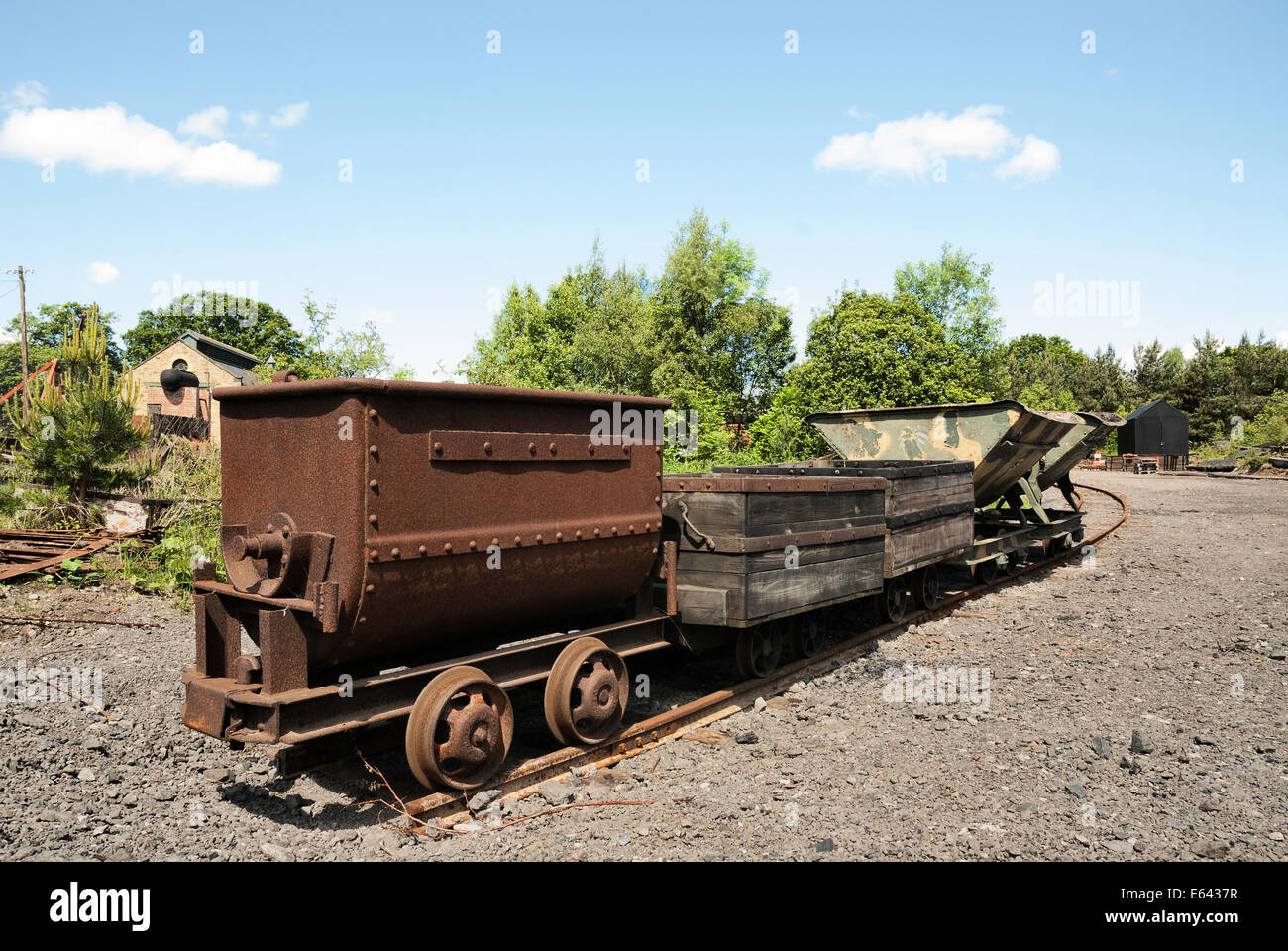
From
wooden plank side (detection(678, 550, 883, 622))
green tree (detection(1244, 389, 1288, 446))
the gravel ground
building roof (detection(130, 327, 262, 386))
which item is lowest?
the gravel ground

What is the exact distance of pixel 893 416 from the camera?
12.2m

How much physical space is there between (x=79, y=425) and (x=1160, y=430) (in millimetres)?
51762

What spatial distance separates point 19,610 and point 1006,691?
1020cm

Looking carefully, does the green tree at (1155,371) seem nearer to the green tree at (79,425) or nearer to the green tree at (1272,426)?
the green tree at (1272,426)

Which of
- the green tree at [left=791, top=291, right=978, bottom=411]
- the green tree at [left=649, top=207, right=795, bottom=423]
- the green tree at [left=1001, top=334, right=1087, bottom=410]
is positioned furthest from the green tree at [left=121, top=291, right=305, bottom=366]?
the green tree at [left=1001, top=334, right=1087, bottom=410]

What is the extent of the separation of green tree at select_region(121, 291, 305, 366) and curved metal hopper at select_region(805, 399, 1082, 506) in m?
59.3

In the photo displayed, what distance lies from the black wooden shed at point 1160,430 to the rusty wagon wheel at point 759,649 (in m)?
47.7

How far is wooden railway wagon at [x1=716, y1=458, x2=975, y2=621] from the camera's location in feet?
27.2

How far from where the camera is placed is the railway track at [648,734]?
14.5ft

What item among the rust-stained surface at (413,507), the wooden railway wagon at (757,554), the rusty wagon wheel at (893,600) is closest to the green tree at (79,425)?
the rust-stained surface at (413,507)

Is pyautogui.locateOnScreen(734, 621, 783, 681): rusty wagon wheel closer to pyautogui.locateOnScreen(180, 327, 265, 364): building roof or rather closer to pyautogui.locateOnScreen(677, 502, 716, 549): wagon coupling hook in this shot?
pyautogui.locateOnScreen(677, 502, 716, 549): wagon coupling hook

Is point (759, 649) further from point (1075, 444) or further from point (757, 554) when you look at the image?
point (1075, 444)
